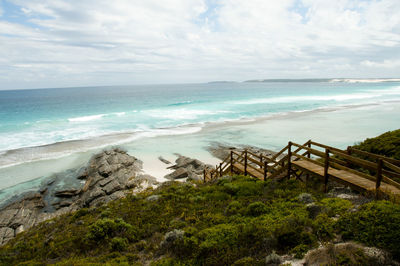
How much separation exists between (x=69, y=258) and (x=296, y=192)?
7.34 meters

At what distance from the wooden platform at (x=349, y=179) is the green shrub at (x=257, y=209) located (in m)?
2.52

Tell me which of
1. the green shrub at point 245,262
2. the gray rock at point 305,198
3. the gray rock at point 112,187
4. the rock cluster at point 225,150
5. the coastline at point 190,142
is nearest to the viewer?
the green shrub at point 245,262

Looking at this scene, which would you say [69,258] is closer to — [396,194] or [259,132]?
[396,194]

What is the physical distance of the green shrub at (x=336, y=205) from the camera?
6266mm

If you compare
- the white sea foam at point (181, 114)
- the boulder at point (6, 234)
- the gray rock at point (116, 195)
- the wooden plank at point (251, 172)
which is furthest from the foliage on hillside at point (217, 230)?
the white sea foam at point (181, 114)

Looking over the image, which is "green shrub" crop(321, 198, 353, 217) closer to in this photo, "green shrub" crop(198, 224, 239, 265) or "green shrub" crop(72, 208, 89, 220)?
"green shrub" crop(198, 224, 239, 265)

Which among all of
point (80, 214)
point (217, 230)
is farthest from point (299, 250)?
point (80, 214)

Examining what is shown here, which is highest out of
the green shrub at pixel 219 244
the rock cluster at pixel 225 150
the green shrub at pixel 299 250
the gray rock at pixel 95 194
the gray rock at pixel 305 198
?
the green shrub at pixel 299 250

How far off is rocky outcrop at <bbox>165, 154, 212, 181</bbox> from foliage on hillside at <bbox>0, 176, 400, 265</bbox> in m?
8.87

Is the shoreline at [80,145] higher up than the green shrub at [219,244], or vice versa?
the green shrub at [219,244]

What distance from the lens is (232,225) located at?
6777 millimetres

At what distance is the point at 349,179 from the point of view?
25.3 ft

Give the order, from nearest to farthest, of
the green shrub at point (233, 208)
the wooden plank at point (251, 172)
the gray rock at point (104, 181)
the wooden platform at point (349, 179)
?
the wooden platform at point (349, 179)
the green shrub at point (233, 208)
the wooden plank at point (251, 172)
the gray rock at point (104, 181)

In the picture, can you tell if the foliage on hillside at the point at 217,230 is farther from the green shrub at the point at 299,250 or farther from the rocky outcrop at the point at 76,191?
the rocky outcrop at the point at 76,191
